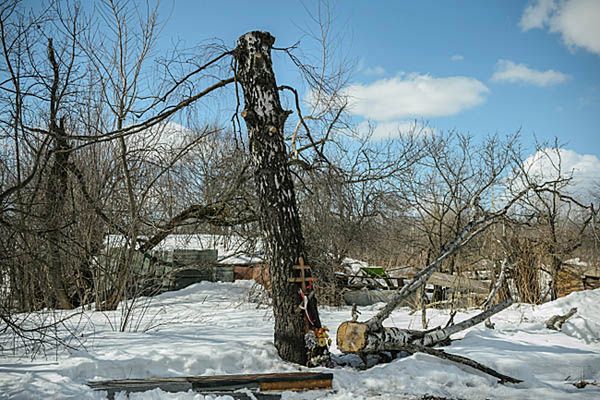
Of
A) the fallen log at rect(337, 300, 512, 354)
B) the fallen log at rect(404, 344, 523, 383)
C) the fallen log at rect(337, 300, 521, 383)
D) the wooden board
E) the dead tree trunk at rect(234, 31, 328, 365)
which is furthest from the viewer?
the dead tree trunk at rect(234, 31, 328, 365)

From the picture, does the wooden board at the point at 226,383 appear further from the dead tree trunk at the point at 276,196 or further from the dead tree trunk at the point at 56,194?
the dead tree trunk at the point at 56,194

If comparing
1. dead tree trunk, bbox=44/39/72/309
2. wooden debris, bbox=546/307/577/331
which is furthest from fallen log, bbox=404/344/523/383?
dead tree trunk, bbox=44/39/72/309

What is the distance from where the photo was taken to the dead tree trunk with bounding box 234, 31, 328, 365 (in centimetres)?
577

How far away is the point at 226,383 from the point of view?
4863 millimetres

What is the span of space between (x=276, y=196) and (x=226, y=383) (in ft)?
6.46

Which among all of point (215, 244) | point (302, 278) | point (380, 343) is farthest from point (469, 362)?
point (215, 244)

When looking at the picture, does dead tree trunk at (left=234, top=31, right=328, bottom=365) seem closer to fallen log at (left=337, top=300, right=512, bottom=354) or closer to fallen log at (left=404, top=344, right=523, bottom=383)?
fallen log at (left=337, top=300, right=512, bottom=354)

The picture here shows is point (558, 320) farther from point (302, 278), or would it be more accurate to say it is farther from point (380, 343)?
point (302, 278)

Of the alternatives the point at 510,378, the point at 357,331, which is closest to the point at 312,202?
the point at 357,331

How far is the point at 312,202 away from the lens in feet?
31.0

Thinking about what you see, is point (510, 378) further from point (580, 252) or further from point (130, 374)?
point (580, 252)

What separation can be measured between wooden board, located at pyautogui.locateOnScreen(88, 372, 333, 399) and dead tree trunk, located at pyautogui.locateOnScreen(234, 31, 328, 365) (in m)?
0.62

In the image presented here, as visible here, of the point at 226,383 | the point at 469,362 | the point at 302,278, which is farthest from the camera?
the point at 302,278

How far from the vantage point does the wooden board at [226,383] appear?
462 cm
